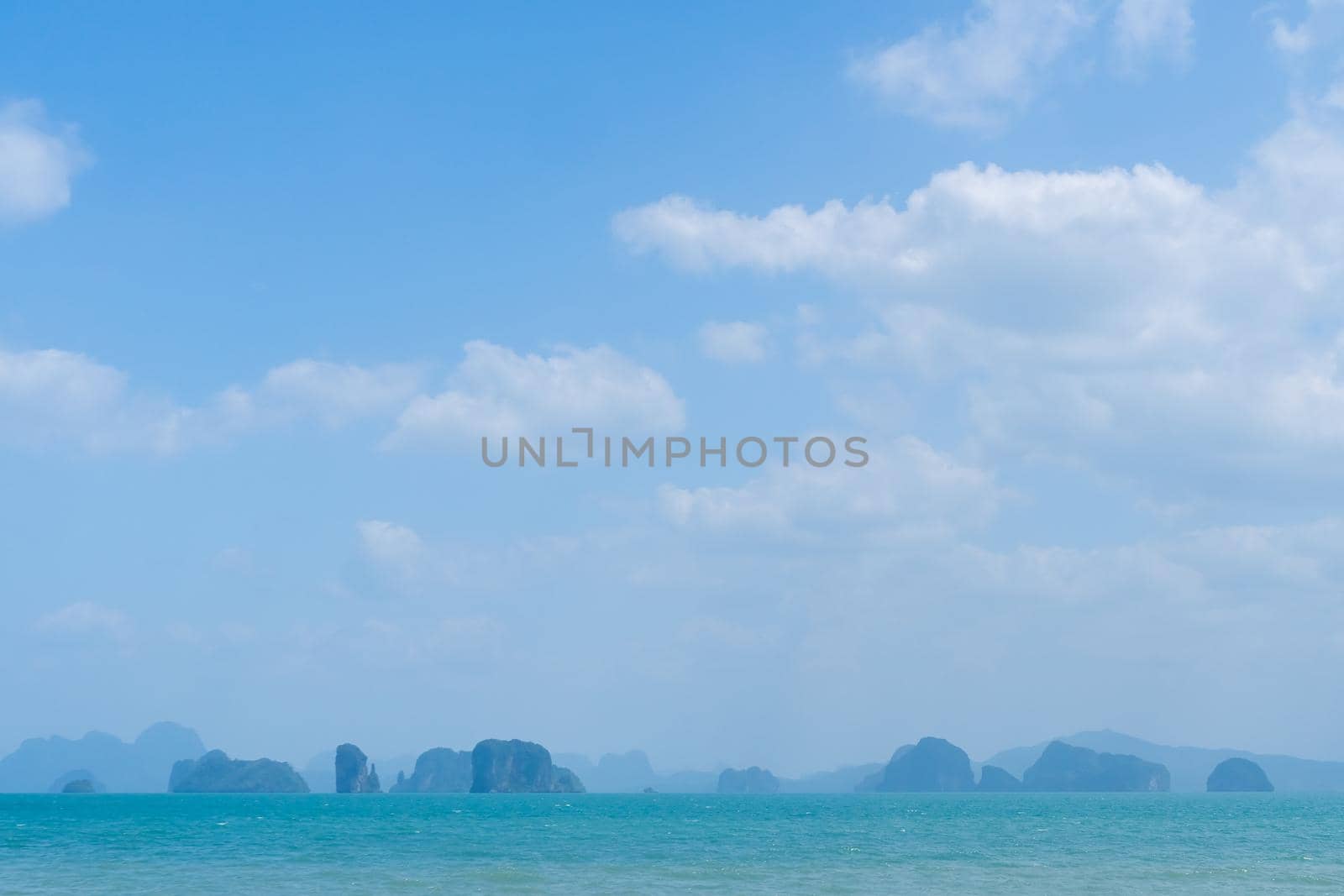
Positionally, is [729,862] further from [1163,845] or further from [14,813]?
[14,813]

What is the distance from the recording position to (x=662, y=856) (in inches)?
2584

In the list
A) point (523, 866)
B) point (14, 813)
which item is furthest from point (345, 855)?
point (14, 813)

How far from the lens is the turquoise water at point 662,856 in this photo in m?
50.2

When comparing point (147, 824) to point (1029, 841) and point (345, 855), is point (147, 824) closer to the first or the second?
point (345, 855)

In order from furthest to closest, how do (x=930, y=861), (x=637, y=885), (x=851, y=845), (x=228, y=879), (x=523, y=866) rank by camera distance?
1. (x=851, y=845)
2. (x=930, y=861)
3. (x=523, y=866)
4. (x=228, y=879)
5. (x=637, y=885)

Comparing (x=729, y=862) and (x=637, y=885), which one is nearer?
(x=637, y=885)

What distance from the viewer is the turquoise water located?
5022 centimetres

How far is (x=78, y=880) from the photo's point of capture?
52.8 meters

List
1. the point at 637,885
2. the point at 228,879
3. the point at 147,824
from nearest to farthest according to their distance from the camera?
the point at 637,885 → the point at 228,879 → the point at 147,824

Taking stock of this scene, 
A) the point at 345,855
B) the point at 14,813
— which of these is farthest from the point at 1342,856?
the point at 14,813

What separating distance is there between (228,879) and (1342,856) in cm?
5942

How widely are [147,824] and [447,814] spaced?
37053 mm

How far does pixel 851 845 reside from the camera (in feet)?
244

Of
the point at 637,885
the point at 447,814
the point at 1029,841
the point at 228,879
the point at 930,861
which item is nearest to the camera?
the point at 637,885
